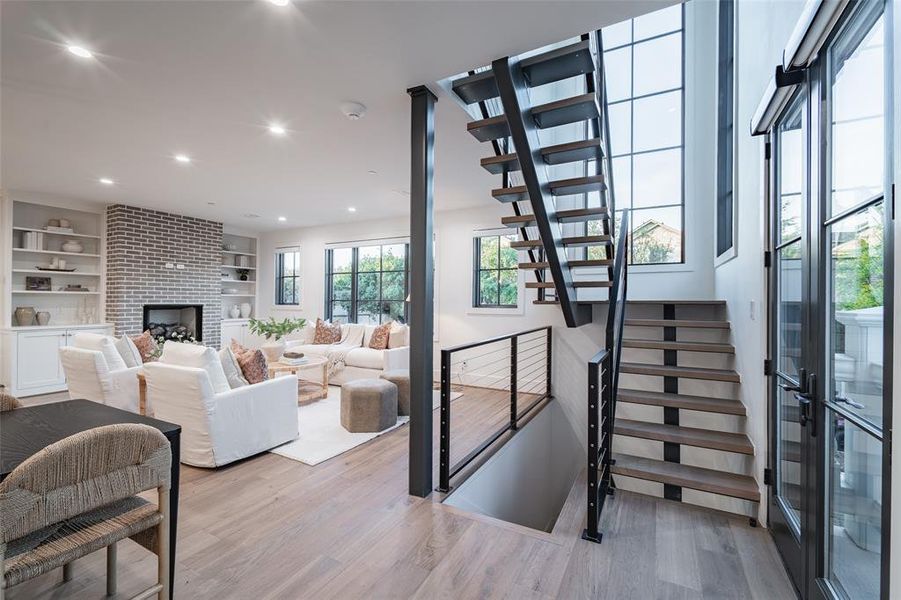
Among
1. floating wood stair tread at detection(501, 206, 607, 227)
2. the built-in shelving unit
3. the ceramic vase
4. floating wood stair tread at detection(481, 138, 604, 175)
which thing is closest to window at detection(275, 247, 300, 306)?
the built-in shelving unit

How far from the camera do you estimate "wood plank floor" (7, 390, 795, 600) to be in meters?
1.72

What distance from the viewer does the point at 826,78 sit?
4.86ft

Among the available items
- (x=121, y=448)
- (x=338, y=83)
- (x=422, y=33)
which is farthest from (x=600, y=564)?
(x=338, y=83)

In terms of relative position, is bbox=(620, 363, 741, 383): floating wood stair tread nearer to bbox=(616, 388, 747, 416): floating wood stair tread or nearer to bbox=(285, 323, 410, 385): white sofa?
bbox=(616, 388, 747, 416): floating wood stair tread

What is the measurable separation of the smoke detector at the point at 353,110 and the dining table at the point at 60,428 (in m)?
2.24

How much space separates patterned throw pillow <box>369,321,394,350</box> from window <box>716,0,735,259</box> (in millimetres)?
4121

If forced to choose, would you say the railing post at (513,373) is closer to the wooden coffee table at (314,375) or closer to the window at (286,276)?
the wooden coffee table at (314,375)

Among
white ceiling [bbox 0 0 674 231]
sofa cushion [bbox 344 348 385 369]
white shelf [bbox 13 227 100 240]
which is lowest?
sofa cushion [bbox 344 348 385 369]

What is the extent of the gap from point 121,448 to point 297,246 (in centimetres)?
706

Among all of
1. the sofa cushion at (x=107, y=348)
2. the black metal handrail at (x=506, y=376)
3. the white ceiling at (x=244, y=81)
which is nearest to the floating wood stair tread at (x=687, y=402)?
the black metal handrail at (x=506, y=376)

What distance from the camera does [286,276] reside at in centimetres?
820

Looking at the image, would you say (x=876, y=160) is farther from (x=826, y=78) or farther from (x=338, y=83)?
(x=338, y=83)

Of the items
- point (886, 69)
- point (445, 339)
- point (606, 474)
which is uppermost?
point (886, 69)

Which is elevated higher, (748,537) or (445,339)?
(445,339)
